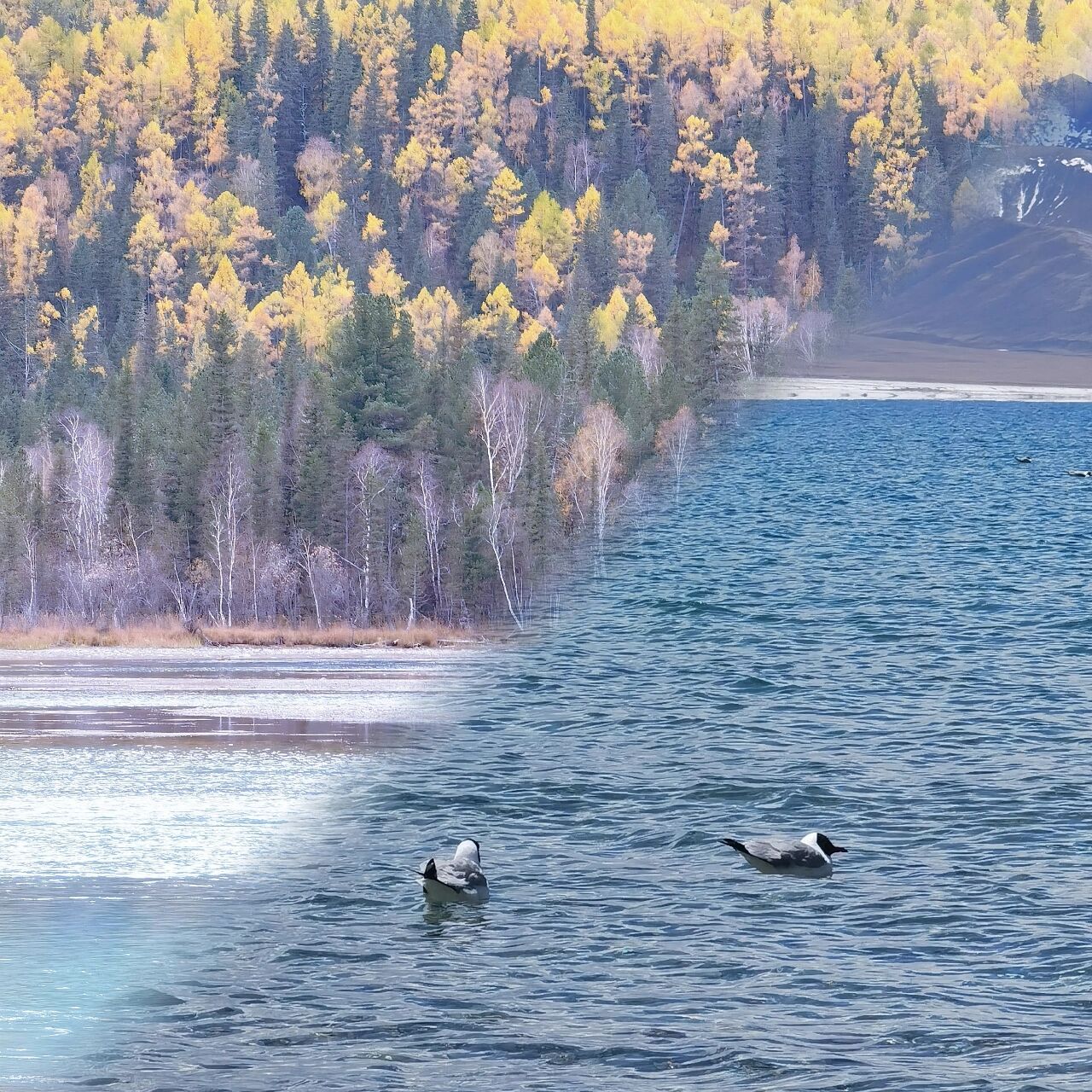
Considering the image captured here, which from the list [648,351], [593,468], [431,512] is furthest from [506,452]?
[648,351]

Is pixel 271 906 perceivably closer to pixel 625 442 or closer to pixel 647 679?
pixel 647 679

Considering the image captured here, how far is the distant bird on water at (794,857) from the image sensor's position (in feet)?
70.9

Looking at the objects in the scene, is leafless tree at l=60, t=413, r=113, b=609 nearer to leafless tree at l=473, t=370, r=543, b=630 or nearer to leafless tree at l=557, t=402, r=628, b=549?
leafless tree at l=473, t=370, r=543, b=630

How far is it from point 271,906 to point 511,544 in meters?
62.9

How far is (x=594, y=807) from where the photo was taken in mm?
25969

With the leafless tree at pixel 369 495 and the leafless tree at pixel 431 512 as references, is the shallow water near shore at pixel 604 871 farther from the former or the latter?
the leafless tree at pixel 369 495

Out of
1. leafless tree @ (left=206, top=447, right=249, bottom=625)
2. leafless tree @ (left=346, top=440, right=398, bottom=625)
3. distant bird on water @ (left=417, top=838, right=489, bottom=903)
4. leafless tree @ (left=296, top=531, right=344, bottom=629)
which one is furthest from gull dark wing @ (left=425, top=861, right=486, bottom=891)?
leafless tree @ (left=206, top=447, right=249, bottom=625)

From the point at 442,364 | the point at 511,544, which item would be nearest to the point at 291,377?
the point at 442,364

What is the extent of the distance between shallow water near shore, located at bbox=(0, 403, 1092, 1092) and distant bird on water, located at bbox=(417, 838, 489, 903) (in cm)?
30

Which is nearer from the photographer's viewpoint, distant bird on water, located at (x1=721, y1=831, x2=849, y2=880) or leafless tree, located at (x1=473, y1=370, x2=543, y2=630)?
distant bird on water, located at (x1=721, y1=831, x2=849, y2=880)

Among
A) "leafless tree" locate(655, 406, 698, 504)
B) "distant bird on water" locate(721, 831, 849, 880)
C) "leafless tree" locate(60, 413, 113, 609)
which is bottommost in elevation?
"leafless tree" locate(60, 413, 113, 609)

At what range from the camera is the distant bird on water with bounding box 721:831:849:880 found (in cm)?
2161

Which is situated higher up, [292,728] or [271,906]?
[271,906]

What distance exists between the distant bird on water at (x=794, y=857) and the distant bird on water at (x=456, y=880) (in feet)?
11.1
